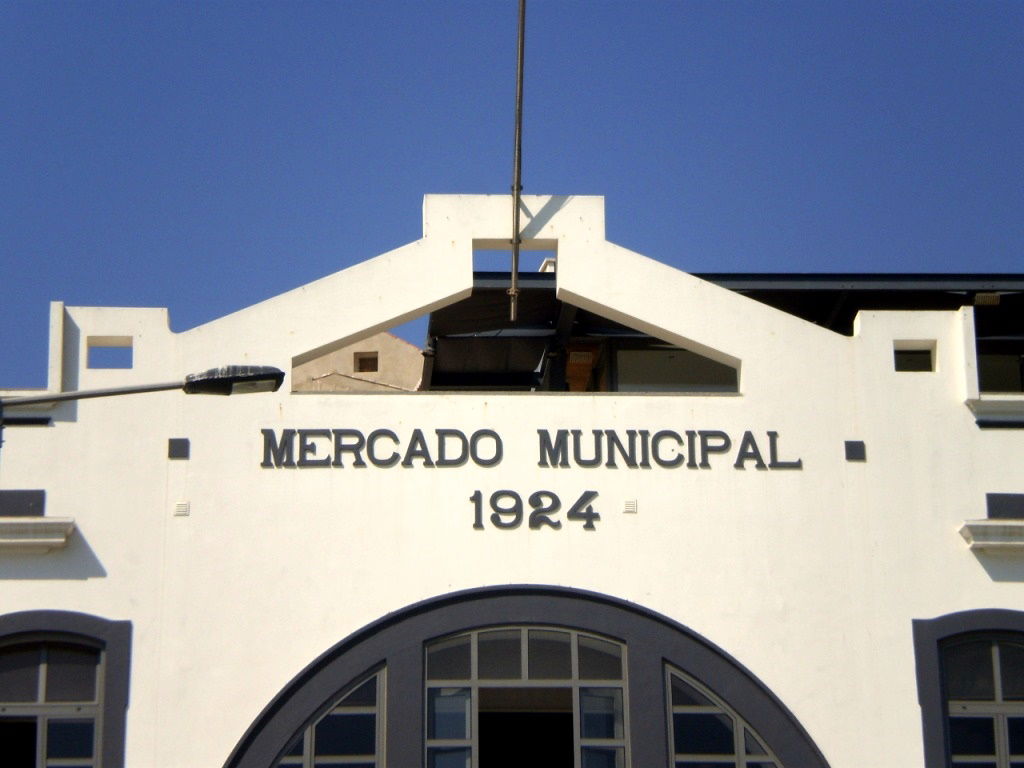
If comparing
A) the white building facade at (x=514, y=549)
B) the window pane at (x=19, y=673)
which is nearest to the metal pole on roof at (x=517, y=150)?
the white building facade at (x=514, y=549)

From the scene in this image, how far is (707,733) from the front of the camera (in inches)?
684

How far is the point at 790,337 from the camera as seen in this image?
→ 1875cm

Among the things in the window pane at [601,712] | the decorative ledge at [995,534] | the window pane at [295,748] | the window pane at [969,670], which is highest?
the decorative ledge at [995,534]

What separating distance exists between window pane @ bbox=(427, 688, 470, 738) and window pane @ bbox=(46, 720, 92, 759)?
366cm

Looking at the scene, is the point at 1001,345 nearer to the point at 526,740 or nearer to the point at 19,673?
the point at 526,740

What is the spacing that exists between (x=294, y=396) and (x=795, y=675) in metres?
6.41

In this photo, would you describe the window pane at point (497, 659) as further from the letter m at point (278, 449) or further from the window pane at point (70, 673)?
the window pane at point (70, 673)

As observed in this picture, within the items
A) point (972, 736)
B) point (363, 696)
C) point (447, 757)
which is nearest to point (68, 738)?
point (363, 696)

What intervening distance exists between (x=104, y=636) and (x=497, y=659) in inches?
167

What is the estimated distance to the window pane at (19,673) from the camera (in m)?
17.2

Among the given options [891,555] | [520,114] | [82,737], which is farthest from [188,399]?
[891,555]

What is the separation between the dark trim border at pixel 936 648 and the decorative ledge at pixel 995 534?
2.36ft

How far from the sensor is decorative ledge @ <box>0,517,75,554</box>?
17.2 meters

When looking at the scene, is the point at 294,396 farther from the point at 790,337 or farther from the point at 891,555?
the point at 891,555
